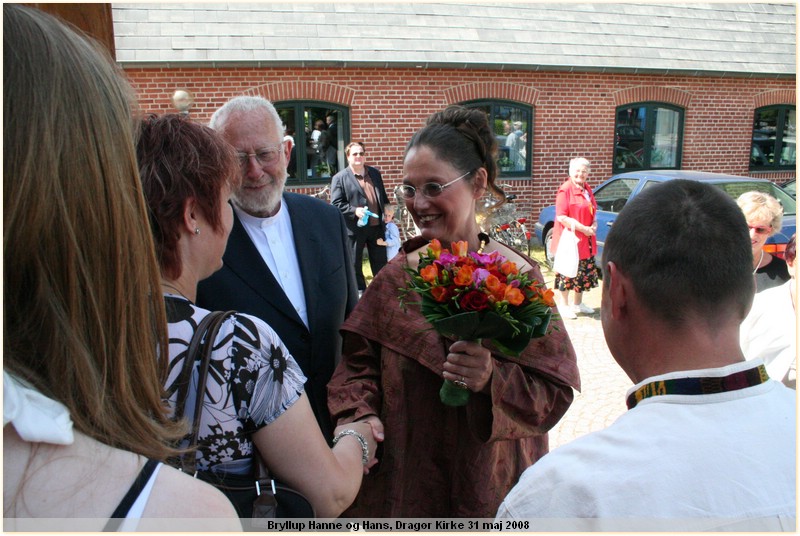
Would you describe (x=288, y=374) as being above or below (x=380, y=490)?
above

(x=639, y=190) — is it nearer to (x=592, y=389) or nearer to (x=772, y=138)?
(x=592, y=389)

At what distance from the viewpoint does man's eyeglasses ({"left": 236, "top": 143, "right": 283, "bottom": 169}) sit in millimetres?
2756

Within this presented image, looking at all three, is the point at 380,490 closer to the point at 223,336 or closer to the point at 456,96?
the point at 223,336

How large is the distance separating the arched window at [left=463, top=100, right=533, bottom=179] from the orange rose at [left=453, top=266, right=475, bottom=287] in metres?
11.3

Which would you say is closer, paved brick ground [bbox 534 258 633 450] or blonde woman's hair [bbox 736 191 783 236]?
blonde woman's hair [bbox 736 191 783 236]

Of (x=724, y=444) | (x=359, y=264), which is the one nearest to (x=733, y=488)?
(x=724, y=444)

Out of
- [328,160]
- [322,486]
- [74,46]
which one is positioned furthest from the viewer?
[328,160]

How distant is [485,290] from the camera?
1893mm

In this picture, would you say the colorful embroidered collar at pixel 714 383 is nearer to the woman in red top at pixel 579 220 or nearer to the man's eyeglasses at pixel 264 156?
the man's eyeglasses at pixel 264 156

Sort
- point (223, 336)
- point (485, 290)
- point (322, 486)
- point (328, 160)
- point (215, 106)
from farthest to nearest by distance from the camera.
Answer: point (328, 160), point (215, 106), point (485, 290), point (322, 486), point (223, 336)

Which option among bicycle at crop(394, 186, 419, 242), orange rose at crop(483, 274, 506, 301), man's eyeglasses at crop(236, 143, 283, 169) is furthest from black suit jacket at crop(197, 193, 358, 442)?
bicycle at crop(394, 186, 419, 242)

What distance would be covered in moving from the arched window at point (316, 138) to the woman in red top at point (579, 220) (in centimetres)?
527

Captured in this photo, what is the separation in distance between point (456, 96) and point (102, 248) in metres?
12.1

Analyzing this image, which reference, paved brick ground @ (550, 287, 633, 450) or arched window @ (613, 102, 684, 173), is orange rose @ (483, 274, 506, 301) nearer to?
paved brick ground @ (550, 287, 633, 450)
